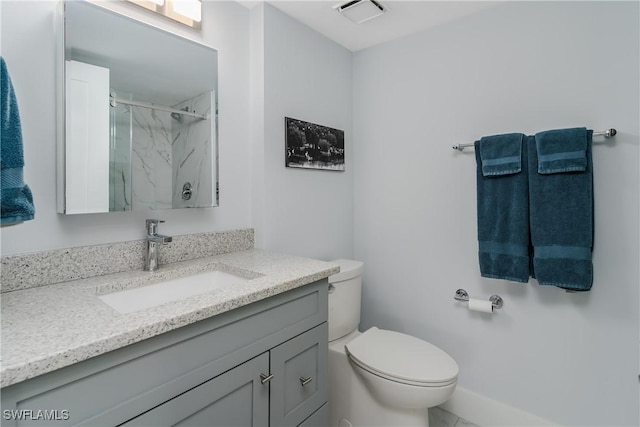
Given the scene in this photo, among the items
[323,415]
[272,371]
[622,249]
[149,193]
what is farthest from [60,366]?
[622,249]

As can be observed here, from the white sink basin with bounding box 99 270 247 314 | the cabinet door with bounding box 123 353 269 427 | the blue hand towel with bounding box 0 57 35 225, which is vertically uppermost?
the blue hand towel with bounding box 0 57 35 225

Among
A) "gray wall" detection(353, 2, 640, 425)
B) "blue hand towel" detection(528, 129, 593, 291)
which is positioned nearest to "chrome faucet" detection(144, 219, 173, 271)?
"gray wall" detection(353, 2, 640, 425)

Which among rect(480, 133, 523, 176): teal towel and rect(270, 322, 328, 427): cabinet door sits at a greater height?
rect(480, 133, 523, 176): teal towel

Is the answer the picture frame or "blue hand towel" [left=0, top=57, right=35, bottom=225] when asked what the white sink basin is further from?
the picture frame

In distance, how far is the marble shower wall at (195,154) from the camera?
139cm

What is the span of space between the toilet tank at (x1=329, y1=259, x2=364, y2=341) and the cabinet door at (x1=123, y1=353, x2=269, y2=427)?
2.14 ft

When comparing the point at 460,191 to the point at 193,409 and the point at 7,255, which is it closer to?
the point at 193,409

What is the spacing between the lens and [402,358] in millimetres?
1478

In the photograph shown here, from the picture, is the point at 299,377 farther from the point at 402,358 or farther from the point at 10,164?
the point at 10,164

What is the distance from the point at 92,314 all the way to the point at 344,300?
3.74ft

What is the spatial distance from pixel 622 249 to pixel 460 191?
72cm

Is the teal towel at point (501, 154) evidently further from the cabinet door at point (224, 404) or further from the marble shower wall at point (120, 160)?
the marble shower wall at point (120, 160)

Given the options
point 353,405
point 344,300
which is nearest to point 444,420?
point 353,405

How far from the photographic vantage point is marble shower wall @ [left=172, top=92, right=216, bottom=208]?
1387mm
